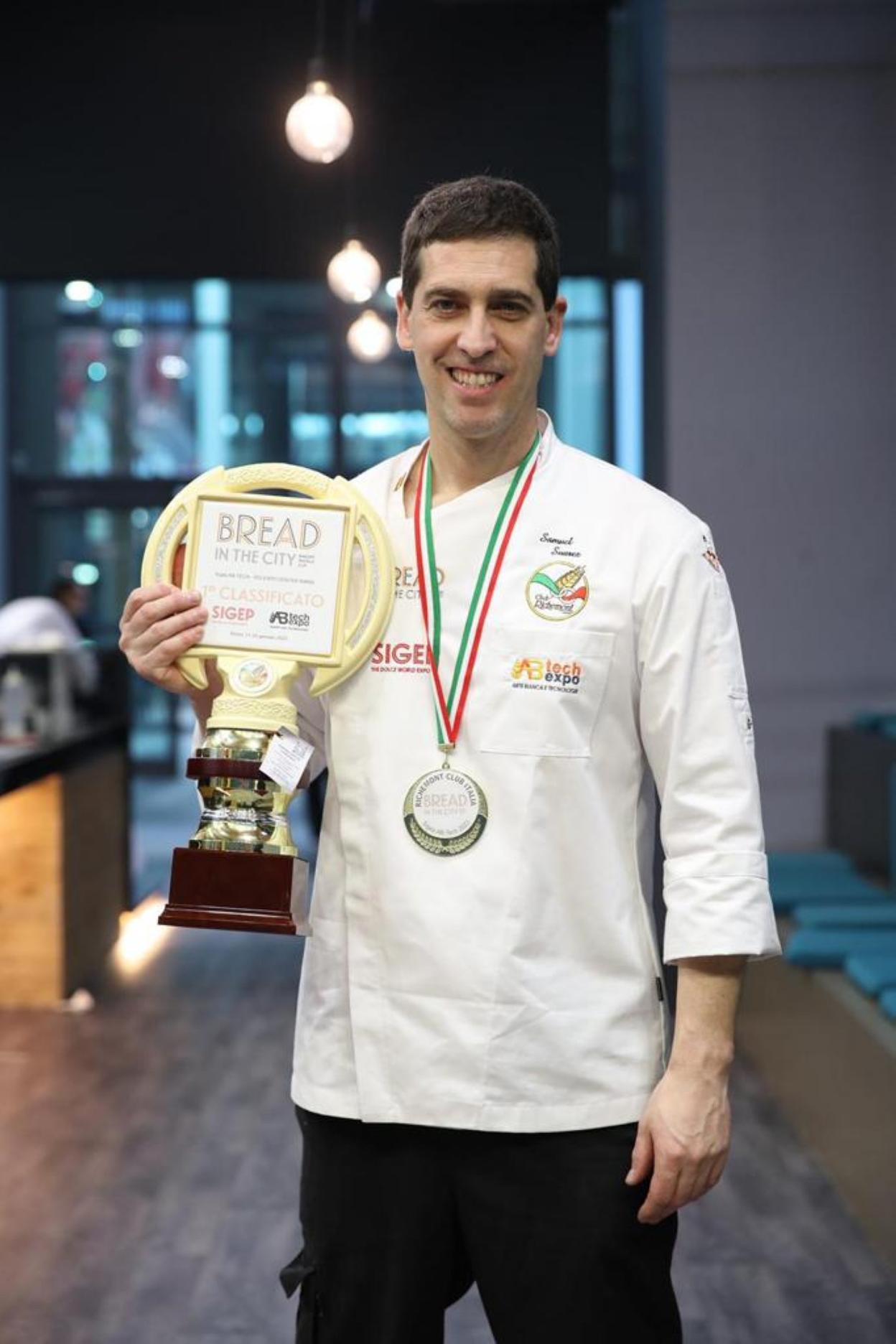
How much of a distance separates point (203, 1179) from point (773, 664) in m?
3.11

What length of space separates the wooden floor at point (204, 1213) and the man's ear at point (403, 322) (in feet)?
6.50

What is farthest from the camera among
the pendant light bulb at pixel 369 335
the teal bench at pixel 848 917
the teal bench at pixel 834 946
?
the pendant light bulb at pixel 369 335

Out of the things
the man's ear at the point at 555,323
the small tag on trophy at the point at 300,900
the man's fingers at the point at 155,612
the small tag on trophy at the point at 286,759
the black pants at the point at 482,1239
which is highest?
the man's ear at the point at 555,323

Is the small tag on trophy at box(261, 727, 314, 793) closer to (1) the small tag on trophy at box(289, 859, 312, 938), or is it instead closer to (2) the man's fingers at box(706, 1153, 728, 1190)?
(1) the small tag on trophy at box(289, 859, 312, 938)

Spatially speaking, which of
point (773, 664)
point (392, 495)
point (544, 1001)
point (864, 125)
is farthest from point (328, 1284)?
point (864, 125)

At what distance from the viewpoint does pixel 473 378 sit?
152 centimetres

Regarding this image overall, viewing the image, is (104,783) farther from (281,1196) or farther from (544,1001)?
(544,1001)

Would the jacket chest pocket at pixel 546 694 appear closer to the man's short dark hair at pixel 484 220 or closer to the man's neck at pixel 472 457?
the man's neck at pixel 472 457

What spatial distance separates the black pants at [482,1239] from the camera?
1478 millimetres

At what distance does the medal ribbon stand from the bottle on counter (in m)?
4.43

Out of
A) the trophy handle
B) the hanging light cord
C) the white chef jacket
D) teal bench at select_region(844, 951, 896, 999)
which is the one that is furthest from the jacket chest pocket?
the hanging light cord

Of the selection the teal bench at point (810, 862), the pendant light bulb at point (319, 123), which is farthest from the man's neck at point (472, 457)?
the teal bench at point (810, 862)

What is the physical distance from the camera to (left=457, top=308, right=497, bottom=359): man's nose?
1488mm

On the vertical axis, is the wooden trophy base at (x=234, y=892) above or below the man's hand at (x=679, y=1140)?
above
